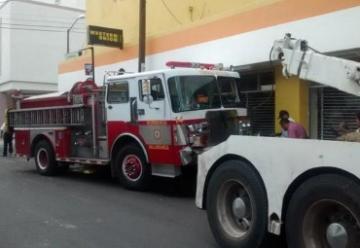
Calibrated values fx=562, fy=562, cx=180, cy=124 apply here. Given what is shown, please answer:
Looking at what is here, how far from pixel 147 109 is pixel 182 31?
21.1ft

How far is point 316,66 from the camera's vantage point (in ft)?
21.0

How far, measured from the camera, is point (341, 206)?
4.91 m

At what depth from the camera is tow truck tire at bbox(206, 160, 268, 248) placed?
5.75m

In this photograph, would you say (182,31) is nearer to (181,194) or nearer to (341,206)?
(181,194)

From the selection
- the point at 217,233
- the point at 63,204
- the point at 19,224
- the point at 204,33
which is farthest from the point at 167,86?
the point at 204,33

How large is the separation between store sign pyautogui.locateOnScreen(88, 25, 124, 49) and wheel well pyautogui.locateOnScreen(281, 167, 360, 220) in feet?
47.9

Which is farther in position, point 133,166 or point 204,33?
point 204,33

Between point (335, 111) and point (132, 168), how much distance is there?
4.90 m

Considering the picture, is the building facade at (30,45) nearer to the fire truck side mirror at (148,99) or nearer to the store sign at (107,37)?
the store sign at (107,37)

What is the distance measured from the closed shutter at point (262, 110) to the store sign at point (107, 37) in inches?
249

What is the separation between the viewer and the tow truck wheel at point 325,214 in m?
4.79

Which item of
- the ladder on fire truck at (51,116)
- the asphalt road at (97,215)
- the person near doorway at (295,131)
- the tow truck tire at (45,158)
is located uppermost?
the ladder on fire truck at (51,116)

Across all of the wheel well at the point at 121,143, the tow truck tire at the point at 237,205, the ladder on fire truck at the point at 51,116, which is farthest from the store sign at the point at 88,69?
the tow truck tire at the point at 237,205

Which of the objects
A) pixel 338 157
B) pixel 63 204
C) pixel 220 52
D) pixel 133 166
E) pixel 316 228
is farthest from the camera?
pixel 220 52
